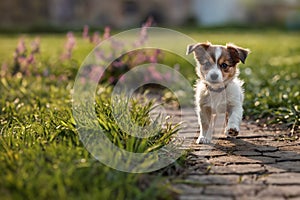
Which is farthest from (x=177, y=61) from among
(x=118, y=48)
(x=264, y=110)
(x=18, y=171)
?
(x=18, y=171)

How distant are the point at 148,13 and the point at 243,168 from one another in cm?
2827

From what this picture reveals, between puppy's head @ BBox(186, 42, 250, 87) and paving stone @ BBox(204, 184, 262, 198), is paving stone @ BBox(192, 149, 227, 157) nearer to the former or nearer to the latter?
puppy's head @ BBox(186, 42, 250, 87)

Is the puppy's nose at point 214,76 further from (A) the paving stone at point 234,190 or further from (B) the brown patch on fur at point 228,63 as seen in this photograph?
(A) the paving stone at point 234,190

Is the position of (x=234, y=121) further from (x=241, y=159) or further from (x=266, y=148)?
(x=241, y=159)

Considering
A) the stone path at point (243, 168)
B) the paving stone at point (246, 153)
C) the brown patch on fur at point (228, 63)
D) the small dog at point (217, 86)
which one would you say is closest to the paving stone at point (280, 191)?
the stone path at point (243, 168)

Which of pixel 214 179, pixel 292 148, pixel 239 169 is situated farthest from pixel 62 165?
pixel 292 148

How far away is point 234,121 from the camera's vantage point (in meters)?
5.08

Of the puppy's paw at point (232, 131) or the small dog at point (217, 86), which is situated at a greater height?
the small dog at point (217, 86)

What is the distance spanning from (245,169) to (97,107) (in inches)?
71.6

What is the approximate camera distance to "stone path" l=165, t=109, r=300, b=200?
378 centimetres

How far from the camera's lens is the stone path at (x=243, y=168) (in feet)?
12.4

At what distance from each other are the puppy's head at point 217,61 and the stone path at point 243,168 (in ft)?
2.30

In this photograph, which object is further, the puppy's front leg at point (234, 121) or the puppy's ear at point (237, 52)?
the puppy's ear at point (237, 52)

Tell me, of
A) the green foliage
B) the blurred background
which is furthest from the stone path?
the blurred background
